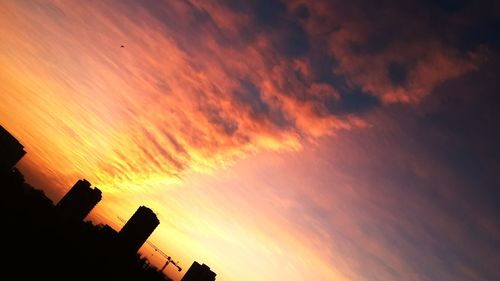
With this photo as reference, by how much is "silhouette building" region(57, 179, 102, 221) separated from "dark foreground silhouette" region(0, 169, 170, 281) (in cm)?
128

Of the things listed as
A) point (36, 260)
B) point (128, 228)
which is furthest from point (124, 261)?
point (36, 260)

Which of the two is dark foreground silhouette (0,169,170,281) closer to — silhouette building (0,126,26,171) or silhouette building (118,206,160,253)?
silhouette building (118,206,160,253)

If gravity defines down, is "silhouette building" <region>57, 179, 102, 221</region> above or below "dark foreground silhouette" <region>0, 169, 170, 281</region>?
above

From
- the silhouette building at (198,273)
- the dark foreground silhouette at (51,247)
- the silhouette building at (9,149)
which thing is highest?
the silhouette building at (198,273)

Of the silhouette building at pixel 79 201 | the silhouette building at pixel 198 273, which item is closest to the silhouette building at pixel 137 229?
the silhouette building at pixel 198 273

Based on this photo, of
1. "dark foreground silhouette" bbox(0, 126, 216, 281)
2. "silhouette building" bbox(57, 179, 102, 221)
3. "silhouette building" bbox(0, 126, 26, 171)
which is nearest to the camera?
"dark foreground silhouette" bbox(0, 126, 216, 281)

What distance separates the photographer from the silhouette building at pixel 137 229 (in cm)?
2327

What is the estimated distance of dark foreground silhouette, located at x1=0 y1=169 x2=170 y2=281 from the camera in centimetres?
1592

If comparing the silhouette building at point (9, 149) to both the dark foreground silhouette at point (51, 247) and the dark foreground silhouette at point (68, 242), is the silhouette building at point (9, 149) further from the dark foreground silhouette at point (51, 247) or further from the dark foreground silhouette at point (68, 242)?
the dark foreground silhouette at point (51, 247)

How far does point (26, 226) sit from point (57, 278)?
12.4ft

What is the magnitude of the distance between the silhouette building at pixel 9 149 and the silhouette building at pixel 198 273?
74.2 ft

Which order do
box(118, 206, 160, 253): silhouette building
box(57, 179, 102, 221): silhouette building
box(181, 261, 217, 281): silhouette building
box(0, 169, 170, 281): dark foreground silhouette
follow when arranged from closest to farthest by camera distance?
box(0, 169, 170, 281): dark foreground silhouette, box(118, 206, 160, 253): silhouette building, box(181, 261, 217, 281): silhouette building, box(57, 179, 102, 221): silhouette building

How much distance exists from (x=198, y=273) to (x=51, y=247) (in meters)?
10.5

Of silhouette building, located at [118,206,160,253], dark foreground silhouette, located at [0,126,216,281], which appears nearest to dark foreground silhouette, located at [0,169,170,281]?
dark foreground silhouette, located at [0,126,216,281]
